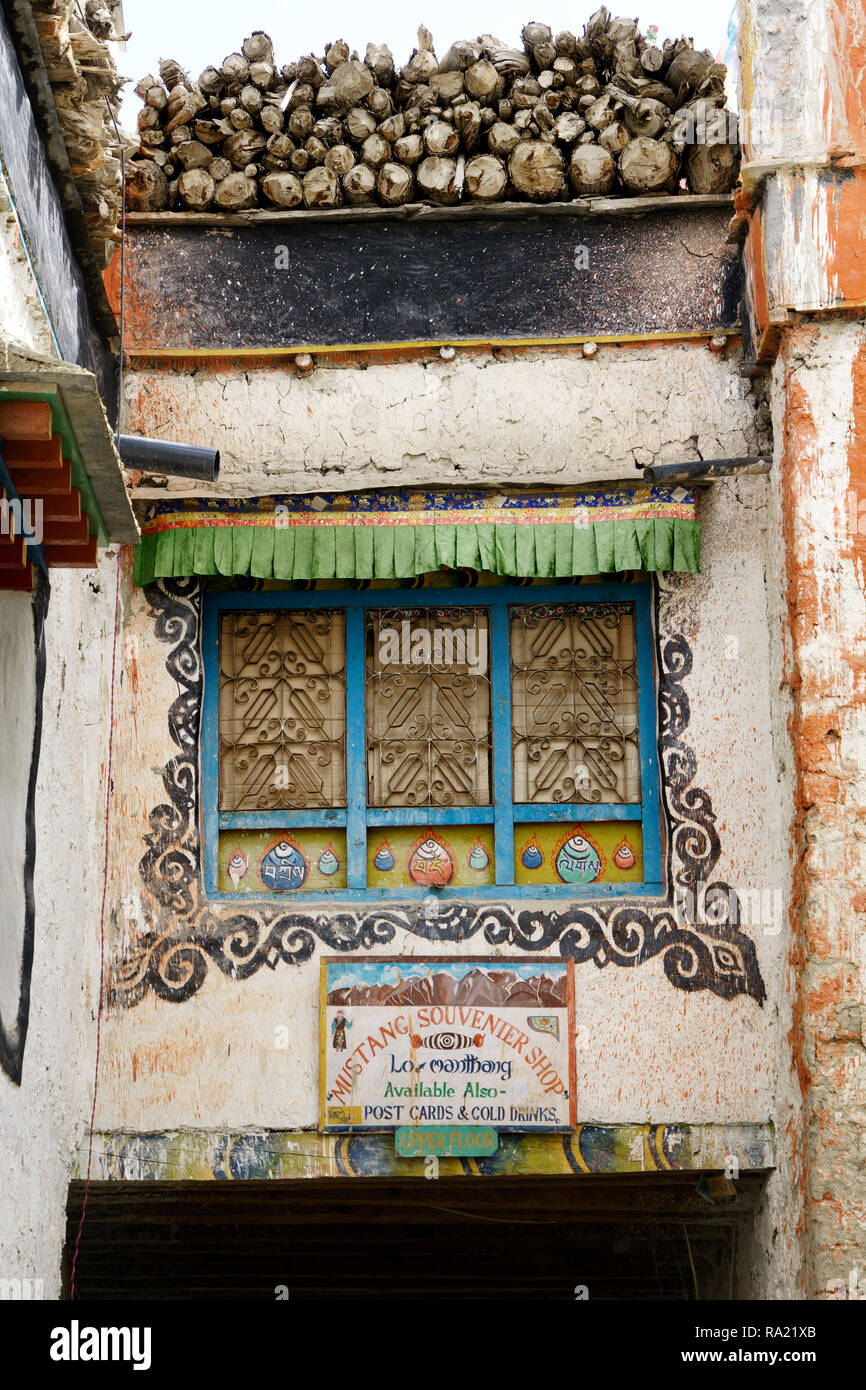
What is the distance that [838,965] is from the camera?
6520 mm

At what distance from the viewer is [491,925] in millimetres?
7266

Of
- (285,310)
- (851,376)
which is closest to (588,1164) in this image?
(851,376)

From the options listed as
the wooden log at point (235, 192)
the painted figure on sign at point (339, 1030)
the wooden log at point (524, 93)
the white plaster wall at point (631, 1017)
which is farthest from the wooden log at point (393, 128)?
the painted figure on sign at point (339, 1030)

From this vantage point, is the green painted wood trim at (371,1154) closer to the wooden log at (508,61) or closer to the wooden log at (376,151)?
the wooden log at (376,151)

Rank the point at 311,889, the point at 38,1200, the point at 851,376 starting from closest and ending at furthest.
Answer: the point at 38,1200
the point at 851,376
the point at 311,889

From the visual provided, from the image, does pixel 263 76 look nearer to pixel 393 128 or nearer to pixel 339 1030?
pixel 393 128

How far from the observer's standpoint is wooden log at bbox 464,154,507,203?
307 inches

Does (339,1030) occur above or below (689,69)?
below

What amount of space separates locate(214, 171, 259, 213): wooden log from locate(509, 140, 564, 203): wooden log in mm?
1190

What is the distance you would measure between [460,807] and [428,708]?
0.46 m

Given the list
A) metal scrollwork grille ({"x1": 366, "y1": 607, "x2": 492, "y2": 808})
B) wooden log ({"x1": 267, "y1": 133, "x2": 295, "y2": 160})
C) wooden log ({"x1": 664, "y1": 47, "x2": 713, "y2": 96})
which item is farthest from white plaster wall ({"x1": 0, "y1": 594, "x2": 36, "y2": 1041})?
wooden log ({"x1": 664, "y1": 47, "x2": 713, "y2": 96})

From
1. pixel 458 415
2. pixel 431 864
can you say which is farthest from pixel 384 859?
pixel 458 415

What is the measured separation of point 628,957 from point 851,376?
2555 millimetres

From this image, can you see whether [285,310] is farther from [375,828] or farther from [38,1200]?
[38,1200]
